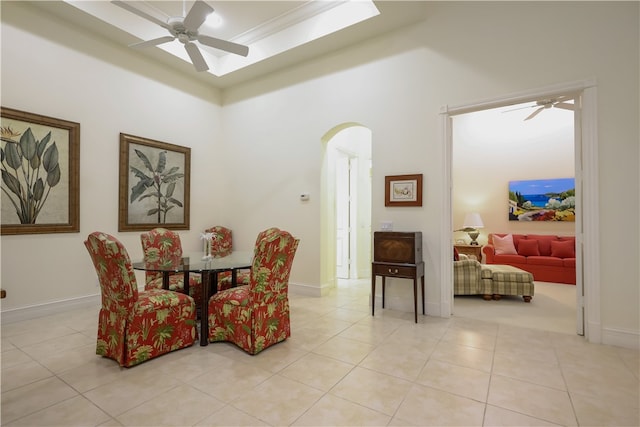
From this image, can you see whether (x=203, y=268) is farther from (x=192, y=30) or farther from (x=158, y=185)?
(x=158, y=185)

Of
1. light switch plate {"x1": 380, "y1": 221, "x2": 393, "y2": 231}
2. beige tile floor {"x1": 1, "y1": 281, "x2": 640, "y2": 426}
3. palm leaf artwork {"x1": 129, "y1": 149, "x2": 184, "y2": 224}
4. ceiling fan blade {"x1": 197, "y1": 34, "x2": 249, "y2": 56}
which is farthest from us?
palm leaf artwork {"x1": 129, "y1": 149, "x2": 184, "y2": 224}

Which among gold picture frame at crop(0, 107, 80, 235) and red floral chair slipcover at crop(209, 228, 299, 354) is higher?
gold picture frame at crop(0, 107, 80, 235)

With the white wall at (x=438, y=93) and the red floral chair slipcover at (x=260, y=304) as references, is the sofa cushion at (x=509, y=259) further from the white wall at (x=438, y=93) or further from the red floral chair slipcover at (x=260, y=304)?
the red floral chair slipcover at (x=260, y=304)

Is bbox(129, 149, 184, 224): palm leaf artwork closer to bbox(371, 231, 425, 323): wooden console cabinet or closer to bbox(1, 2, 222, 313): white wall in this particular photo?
bbox(1, 2, 222, 313): white wall

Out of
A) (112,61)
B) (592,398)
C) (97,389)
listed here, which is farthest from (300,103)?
(592,398)

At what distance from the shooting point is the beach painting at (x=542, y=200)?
625cm

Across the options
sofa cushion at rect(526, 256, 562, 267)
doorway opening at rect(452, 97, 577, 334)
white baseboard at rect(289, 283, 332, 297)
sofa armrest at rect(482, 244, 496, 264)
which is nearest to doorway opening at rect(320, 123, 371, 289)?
white baseboard at rect(289, 283, 332, 297)

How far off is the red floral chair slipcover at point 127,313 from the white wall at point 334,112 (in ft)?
6.26

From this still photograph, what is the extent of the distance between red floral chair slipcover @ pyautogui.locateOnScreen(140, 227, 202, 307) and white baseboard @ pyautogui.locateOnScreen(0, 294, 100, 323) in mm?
1028

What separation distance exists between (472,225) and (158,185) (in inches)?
239

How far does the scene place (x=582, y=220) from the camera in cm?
298

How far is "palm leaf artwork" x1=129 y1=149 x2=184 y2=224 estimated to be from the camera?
454 centimetres

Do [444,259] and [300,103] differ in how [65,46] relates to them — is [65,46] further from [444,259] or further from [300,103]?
[444,259]

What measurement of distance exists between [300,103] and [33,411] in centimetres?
430
